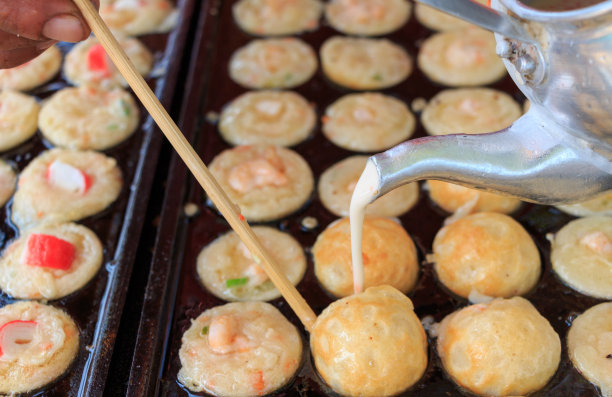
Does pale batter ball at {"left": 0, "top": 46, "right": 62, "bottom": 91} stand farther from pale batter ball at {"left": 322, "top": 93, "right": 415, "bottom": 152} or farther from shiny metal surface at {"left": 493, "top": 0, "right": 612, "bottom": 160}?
shiny metal surface at {"left": 493, "top": 0, "right": 612, "bottom": 160}

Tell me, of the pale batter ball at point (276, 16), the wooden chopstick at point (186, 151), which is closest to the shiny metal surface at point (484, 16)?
the wooden chopstick at point (186, 151)

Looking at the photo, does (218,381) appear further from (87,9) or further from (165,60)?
(165,60)

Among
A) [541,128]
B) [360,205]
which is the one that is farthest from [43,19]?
[541,128]

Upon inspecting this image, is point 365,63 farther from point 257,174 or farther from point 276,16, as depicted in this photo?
point 257,174

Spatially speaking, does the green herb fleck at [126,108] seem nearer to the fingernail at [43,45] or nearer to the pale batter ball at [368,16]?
the fingernail at [43,45]

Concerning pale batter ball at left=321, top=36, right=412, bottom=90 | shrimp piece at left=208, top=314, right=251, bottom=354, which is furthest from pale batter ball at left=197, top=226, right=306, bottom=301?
pale batter ball at left=321, top=36, right=412, bottom=90

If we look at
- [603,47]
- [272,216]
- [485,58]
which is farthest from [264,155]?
[603,47]
